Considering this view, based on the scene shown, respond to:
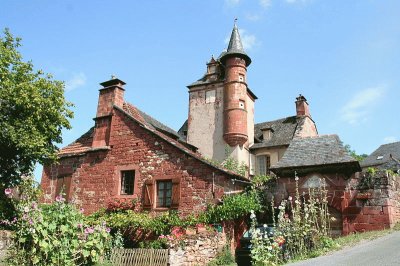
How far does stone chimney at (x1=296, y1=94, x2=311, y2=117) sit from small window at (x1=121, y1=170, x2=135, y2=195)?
57.1 ft

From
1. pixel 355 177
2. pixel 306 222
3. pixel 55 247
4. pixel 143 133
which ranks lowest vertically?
pixel 55 247

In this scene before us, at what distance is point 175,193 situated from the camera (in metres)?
15.3

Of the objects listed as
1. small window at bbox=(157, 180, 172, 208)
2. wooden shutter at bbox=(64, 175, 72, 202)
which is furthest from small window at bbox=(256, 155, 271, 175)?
wooden shutter at bbox=(64, 175, 72, 202)

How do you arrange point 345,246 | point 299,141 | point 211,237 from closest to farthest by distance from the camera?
point 345,246
point 211,237
point 299,141

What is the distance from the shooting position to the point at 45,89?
58.4ft

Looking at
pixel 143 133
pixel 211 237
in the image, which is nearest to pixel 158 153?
pixel 143 133

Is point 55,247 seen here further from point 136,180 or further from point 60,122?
point 60,122

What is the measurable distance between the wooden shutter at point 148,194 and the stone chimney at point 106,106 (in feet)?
11.4

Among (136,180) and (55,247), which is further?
(136,180)

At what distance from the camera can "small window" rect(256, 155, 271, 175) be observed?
27.1 meters

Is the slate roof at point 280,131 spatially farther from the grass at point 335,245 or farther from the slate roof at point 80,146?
the grass at point 335,245

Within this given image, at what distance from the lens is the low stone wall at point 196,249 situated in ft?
37.5

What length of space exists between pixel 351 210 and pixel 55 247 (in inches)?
401

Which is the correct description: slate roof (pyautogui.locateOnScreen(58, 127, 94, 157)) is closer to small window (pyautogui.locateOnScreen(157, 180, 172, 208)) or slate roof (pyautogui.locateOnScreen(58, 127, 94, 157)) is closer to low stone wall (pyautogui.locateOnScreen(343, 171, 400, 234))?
small window (pyautogui.locateOnScreen(157, 180, 172, 208))
